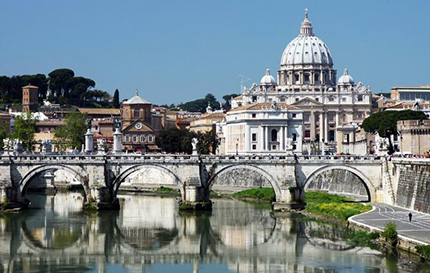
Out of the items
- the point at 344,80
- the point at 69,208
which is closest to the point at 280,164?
the point at 69,208

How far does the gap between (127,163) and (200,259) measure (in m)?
18.6

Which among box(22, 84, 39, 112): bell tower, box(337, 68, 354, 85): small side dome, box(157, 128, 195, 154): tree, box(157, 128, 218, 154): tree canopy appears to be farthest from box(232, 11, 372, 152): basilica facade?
box(22, 84, 39, 112): bell tower

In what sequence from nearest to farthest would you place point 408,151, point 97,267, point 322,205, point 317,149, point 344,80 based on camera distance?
1. point 97,267
2. point 322,205
3. point 408,151
4. point 317,149
5. point 344,80

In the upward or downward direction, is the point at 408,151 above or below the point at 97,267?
above

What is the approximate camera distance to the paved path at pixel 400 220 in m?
44.8

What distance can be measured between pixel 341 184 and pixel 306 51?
3602 inches

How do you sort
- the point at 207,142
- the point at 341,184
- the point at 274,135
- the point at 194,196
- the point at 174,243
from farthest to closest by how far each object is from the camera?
the point at 207,142, the point at 274,135, the point at 341,184, the point at 194,196, the point at 174,243

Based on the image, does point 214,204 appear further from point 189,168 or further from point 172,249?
point 172,249

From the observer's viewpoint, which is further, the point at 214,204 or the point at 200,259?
the point at 214,204

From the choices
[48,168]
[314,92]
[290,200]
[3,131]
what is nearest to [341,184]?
[290,200]

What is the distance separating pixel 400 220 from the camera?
4994 cm

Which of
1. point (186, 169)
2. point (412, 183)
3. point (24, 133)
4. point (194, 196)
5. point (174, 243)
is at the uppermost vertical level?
point (24, 133)

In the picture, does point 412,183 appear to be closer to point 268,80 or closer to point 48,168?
point 48,168

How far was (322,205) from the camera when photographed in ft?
197
